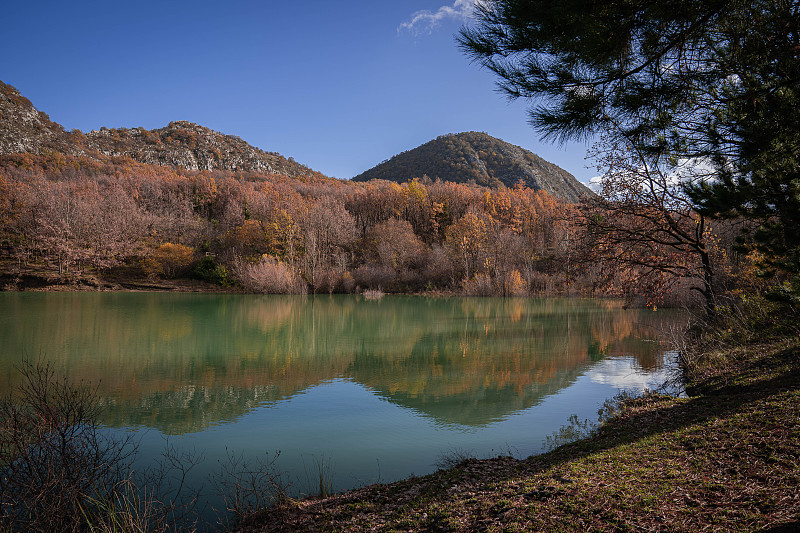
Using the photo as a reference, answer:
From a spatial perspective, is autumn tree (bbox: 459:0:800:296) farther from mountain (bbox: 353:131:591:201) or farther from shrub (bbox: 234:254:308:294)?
mountain (bbox: 353:131:591:201)

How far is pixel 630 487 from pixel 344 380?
862 cm

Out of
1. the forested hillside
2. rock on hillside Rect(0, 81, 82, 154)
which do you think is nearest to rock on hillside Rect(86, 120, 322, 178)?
rock on hillside Rect(0, 81, 82, 154)

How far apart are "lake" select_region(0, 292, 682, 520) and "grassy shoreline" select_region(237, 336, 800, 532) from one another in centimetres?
133

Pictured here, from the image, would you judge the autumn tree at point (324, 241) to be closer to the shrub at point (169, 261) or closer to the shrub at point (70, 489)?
the shrub at point (169, 261)

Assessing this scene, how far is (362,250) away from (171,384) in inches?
1857

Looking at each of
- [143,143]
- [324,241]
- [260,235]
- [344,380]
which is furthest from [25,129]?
[344,380]

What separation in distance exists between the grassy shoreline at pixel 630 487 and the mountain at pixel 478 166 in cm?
9522

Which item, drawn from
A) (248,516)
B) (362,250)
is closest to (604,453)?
(248,516)

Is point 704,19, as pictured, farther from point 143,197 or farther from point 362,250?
point 143,197

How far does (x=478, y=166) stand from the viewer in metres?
105

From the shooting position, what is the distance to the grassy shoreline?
317 centimetres

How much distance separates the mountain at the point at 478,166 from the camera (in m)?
103

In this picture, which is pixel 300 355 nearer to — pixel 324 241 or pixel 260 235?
pixel 324 241

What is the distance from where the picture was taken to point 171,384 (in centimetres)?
1077
